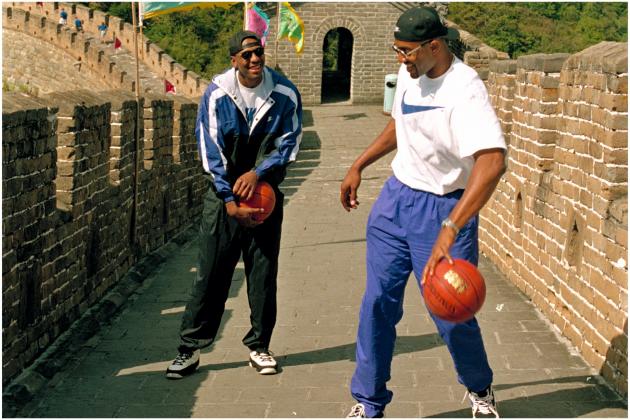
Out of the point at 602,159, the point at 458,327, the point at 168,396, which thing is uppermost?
the point at 602,159

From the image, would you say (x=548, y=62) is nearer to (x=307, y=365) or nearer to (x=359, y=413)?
(x=307, y=365)

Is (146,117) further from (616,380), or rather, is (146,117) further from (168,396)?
(616,380)

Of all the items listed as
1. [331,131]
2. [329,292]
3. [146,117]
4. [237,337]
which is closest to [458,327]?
[237,337]

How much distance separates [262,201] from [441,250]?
184 cm

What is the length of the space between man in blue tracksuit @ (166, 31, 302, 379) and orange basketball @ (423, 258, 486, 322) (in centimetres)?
179

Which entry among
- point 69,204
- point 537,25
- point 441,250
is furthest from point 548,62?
point 537,25

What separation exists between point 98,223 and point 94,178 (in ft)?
1.44

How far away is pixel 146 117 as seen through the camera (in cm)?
1234

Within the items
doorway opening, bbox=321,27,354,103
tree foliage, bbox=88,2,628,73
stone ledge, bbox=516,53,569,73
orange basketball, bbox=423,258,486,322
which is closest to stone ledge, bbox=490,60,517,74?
stone ledge, bbox=516,53,569,73

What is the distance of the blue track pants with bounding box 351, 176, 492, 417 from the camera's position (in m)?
5.80

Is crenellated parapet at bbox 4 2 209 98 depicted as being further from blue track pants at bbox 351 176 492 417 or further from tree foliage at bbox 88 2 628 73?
blue track pants at bbox 351 176 492 417

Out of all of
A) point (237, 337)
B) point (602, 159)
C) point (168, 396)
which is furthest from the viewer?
point (237, 337)

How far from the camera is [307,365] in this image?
7.52 metres

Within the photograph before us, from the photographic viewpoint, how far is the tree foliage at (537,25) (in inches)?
2437
